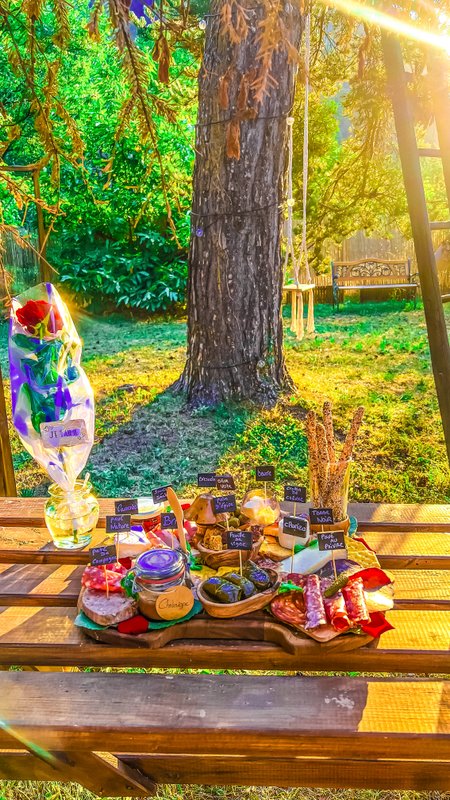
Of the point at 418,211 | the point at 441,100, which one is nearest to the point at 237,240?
the point at 418,211

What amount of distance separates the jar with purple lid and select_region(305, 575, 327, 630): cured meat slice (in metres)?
0.28

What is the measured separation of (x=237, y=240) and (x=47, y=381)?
2.98 metres

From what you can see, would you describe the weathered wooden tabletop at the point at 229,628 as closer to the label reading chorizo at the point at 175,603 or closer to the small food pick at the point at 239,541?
the label reading chorizo at the point at 175,603

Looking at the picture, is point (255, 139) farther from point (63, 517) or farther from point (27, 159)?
point (27, 159)

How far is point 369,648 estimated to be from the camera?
1.32 meters

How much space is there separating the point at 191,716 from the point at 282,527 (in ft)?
1.85

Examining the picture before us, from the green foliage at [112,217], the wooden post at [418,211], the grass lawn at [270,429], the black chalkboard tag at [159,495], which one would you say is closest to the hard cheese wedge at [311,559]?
the black chalkboard tag at [159,495]

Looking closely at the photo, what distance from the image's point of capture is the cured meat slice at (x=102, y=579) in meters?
1.45

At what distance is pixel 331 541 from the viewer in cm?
141

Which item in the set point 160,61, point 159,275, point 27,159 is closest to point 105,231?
point 159,275

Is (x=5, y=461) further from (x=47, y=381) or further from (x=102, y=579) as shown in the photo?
(x=102, y=579)

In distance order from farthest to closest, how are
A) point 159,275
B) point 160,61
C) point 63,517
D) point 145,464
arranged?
1. point 159,275
2. point 145,464
3. point 160,61
4. point 63,517

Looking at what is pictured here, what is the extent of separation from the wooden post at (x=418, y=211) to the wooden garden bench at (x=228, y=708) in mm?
1327

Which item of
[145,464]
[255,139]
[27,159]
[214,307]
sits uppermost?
[27,159]
